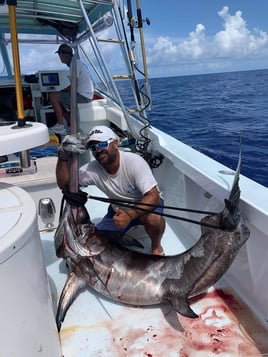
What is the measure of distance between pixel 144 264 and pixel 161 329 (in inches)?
15.3

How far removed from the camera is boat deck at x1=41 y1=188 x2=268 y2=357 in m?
1.76

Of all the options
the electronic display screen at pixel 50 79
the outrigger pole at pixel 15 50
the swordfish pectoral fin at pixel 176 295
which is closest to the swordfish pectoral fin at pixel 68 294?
the swordfish pectoral fin at pixel 176 295

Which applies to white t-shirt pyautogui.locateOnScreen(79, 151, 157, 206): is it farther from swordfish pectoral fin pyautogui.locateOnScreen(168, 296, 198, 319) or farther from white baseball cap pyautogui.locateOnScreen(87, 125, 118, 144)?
Answer: swordfish pectoral fin pyautogui.locateOnScreen(168, 296, 198, 319)

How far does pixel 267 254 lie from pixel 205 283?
0.41 meters

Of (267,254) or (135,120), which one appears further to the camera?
(135,120)

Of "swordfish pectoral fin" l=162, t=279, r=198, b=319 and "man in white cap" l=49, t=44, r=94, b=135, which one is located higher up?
"man in white cap" l=49, t=44, r=94, b=135

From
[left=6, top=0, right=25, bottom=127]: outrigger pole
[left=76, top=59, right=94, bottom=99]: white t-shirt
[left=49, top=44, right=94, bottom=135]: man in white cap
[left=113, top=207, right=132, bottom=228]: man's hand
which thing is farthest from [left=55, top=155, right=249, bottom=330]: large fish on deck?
[left=76, top=59, right=94, bottom=99]: white t-shirt

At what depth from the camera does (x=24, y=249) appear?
1.22 m

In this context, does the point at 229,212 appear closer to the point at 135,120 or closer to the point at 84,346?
the point at 84,346

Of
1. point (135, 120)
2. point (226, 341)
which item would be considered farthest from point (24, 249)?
point (135, 120)

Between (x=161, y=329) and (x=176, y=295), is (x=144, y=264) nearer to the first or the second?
(x=176, y=295)

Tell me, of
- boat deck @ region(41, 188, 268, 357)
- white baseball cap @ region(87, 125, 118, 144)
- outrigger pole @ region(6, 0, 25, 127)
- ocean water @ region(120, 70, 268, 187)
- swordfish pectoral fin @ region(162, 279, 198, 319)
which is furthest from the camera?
ocean water @ region(120, 70, 268, 187)

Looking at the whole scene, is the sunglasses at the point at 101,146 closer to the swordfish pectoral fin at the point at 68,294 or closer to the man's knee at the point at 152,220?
the man's knee at the point at 152,220

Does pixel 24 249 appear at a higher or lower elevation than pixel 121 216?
higher
